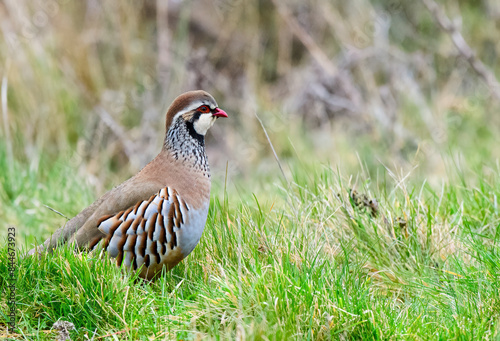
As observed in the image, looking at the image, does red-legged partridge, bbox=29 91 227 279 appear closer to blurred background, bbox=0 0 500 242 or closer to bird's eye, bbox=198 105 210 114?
bird's eye, bbox=198 105 210 114

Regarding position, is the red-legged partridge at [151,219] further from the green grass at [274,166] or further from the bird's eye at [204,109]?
the bird's eye at [204,109]

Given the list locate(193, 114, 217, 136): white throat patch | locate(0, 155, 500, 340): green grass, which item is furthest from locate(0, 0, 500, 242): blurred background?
locate(0, 155, 500, 340): green grass

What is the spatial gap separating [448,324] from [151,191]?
1812 mm

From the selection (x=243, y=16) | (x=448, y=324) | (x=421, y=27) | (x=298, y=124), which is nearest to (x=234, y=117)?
(x=298, y=124)

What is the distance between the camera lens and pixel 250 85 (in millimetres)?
9461

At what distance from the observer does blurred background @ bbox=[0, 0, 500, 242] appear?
749 cm

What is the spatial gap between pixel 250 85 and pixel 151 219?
5760mm

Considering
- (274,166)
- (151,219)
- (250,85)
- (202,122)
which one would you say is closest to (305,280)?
(151,219)

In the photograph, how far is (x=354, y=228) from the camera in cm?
403

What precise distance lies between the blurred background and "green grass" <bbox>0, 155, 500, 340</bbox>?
2.41 m

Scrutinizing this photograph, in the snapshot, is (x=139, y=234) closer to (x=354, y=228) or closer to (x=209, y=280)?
(x=209, y=280)

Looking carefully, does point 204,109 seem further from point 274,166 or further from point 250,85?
point 250,85

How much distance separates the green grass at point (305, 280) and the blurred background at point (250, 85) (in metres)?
2.41

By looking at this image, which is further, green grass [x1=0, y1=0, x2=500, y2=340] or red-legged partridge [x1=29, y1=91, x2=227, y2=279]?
red-legged partridge [x1=29, y1=91, x2=227, y2=279]
